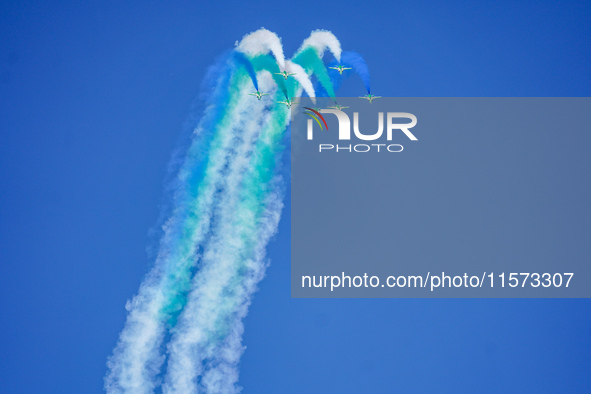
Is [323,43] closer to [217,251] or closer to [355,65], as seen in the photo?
[355,65]

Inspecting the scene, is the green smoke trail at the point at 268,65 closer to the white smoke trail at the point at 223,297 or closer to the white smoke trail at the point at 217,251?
the white smoke trail at the point at 217,251

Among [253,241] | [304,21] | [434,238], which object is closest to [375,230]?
[434,238]

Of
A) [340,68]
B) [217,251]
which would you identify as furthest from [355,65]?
[217,251]

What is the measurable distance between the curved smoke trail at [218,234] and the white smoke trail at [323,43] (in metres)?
0.01

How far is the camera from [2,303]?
4.96 metres

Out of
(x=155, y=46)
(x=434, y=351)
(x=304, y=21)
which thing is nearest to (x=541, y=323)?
(x=434, y=351)

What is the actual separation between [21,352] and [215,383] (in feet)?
7.30

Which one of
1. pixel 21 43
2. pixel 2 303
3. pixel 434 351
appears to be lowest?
pixel 434 351

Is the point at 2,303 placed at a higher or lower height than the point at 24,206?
lower

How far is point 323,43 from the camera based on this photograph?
507 cm

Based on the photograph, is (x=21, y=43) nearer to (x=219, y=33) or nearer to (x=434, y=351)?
(x=219, y=33)

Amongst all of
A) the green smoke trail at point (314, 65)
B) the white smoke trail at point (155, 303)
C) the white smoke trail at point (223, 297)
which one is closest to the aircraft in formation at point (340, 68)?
the green smoke trail at point (314, 65)

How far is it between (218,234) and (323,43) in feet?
8.19

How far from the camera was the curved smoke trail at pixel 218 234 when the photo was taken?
15.9 ft
